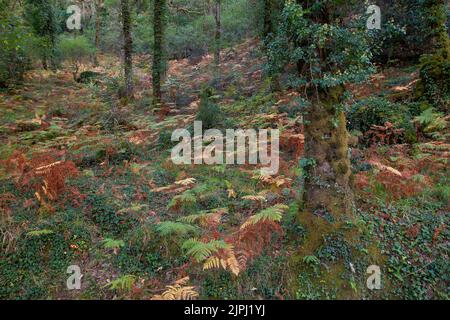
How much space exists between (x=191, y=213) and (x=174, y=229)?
48.0 inches

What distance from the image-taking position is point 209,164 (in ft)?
31.0

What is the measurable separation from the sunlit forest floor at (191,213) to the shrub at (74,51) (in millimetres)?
14413

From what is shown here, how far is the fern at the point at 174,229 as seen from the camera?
238 inches

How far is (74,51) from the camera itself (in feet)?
80.8

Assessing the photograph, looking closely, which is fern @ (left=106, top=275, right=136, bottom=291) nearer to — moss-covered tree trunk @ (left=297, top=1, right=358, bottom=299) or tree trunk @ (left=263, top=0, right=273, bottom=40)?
moss-covered tree trunk @ (left=297, top=1, right=358, bottom=299)

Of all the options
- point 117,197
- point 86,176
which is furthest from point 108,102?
point 117,197

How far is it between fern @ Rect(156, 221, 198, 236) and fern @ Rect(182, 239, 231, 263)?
393 mm

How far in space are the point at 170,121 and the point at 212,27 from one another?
17.9 m

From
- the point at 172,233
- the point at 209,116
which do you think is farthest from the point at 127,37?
the point at 172,233

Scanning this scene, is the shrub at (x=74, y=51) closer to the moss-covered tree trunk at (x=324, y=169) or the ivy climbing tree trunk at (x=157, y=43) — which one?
the ivy climbing tree trunk at (x=157, y=43)

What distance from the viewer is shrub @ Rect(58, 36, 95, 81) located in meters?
24.3

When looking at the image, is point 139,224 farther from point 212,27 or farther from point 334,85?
point 212,27

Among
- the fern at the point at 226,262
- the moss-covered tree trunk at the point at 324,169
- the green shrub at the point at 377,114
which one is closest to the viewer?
the fern at the point at 226,262

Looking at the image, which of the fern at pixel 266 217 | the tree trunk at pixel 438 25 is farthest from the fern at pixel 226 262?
the tree trunk at pixel 438 25
